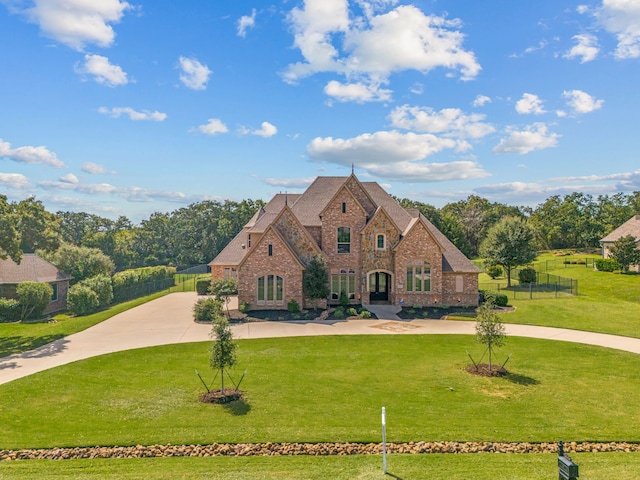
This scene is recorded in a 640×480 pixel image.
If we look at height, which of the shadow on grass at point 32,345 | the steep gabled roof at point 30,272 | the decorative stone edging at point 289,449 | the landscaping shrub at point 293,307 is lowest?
the decorative stone edging at point 289,449

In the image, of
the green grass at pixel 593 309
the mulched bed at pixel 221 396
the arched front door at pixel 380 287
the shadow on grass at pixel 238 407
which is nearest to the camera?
the shadow on grass at pixel 238 407

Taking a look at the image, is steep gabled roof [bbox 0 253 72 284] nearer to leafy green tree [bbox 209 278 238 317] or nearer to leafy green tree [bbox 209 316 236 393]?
leafy green tree [bbox 209 278 238 317]

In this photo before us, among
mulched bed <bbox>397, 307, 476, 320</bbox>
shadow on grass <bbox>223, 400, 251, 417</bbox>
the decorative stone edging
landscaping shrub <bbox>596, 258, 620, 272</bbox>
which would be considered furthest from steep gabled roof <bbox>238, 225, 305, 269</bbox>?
landscaping shrub <bbox>596, 258, 620, 272</bbox>

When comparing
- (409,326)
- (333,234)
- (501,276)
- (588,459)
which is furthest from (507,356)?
(501,276)

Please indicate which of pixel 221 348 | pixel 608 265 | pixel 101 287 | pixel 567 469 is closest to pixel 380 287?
pixel 221 348

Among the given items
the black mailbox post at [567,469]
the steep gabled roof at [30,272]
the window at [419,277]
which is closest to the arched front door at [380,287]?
the window at [419,277]

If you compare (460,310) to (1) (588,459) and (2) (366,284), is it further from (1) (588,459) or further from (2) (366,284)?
(1) (588,459)

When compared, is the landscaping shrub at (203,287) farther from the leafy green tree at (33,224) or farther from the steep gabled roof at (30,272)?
the leafy green tree at (33,224)
